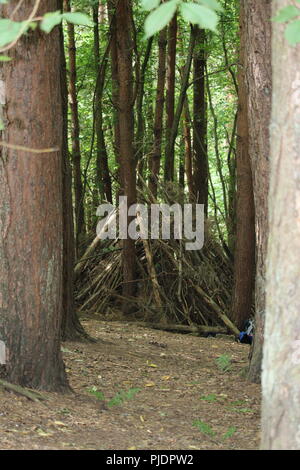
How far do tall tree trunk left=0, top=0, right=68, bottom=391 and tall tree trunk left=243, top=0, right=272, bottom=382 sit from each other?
1.89 m

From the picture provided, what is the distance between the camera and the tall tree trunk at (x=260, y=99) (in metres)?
6.43

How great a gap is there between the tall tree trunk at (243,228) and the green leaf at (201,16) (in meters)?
7.19

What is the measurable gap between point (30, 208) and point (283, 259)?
8.88 ft

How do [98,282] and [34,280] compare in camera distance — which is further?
[98,282]

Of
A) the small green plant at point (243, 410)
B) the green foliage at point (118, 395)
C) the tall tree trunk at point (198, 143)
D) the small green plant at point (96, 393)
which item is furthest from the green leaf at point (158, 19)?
the tall tree trunk at point (198, 143)

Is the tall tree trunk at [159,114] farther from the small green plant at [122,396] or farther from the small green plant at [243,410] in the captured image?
the small green plant at [243,410]

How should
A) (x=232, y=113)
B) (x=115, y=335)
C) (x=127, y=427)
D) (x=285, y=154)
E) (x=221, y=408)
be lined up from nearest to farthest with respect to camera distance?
(x=285, y=154) → (x=127, y=427) → (x=221, y=408) → (x=115, y=335) → (x=232, y=113)

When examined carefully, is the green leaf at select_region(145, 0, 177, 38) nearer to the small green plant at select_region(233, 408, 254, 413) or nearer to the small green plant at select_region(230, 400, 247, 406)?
the small green plant at select_region(233, 408, 254, 413)

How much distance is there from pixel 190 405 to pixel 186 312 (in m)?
5.37

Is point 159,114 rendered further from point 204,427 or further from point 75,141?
point 204,427

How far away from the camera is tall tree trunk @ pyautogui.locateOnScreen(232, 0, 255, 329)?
985 centimetres

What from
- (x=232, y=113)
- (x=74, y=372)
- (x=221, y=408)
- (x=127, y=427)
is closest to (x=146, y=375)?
(x=74, y=372)

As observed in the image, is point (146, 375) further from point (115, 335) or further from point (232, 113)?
point (232, 113)

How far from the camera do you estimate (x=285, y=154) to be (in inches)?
117
